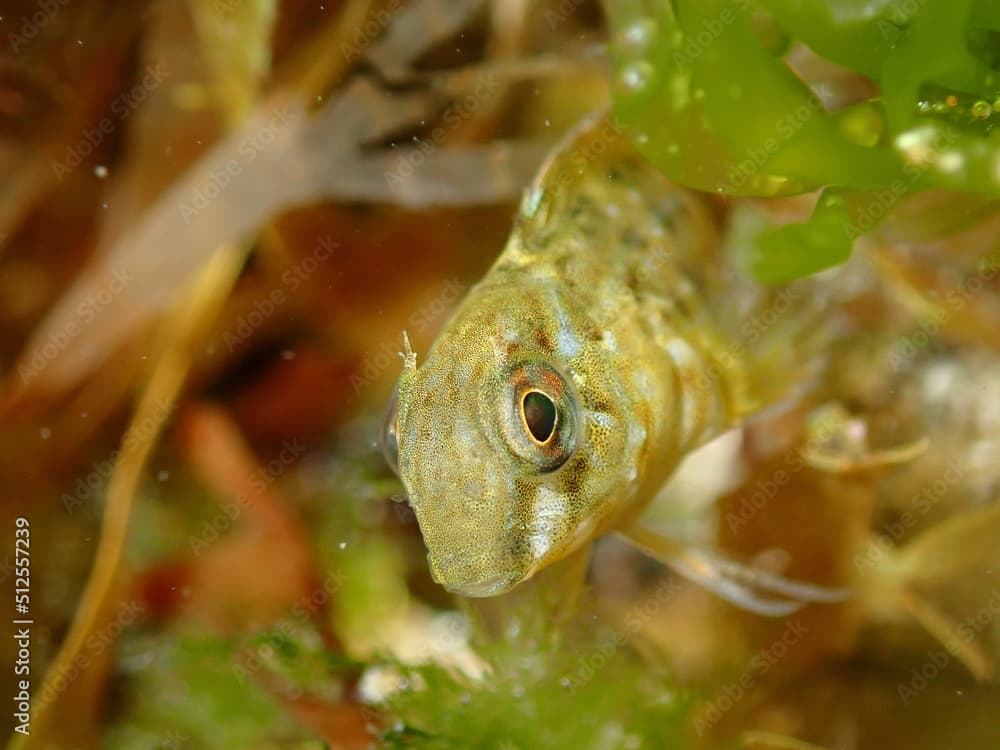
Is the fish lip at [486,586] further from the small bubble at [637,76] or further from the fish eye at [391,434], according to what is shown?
the small bubble at [637,76]

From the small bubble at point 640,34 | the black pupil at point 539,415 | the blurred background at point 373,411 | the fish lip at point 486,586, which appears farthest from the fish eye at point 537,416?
the small bubble at point 640,34

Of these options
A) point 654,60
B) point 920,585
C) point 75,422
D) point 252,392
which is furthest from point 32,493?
point 920,585

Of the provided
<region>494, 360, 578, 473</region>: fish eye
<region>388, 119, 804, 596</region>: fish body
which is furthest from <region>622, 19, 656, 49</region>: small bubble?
Result: <region>494, 360, 578, 473</region>: fish eye

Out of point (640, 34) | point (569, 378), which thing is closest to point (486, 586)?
point (569, 378)

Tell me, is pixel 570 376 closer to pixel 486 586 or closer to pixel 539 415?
pixel 539 415

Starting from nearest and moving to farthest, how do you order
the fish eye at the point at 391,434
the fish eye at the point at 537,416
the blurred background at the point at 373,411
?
the fish eye at the point at 537,416
the fish eye at the point at 391,434
the blurred background at the point at 373,411

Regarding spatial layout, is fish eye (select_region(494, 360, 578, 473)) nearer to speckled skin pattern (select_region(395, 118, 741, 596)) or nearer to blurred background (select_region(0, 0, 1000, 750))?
speckled skin pattern (select_region(395, 118, 741, 596))

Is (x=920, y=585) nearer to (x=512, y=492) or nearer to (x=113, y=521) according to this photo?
(x=512, y=492)

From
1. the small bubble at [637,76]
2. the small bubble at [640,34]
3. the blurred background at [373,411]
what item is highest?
the small bubble at [640,34]
